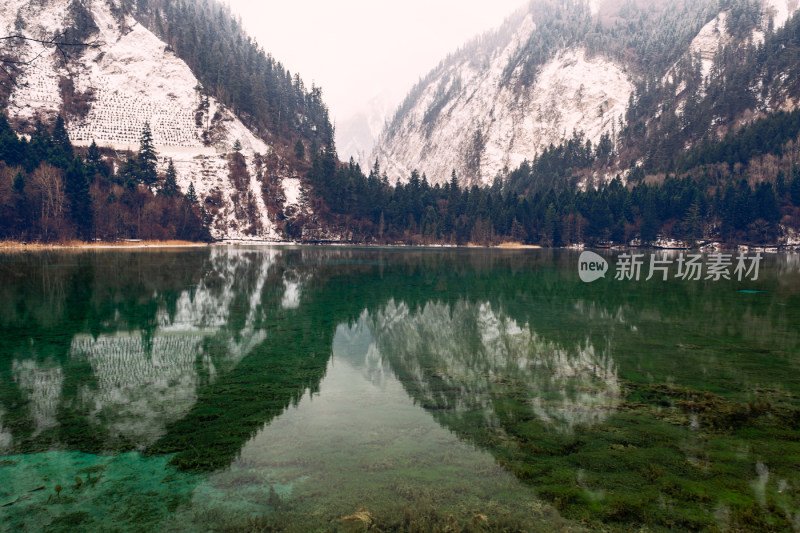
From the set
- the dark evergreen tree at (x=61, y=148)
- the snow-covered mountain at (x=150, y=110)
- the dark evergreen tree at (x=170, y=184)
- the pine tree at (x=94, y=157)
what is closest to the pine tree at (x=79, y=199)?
the dark evergreen tree at (x=61, y=148)

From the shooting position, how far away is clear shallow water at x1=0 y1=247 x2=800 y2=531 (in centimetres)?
701

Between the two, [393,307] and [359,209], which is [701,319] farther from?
[359,209]

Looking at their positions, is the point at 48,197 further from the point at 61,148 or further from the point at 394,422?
the point at 394,422

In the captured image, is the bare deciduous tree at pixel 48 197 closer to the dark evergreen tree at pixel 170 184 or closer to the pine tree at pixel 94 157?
the pine tree at pixel 94 157

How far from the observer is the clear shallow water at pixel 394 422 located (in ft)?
23.0

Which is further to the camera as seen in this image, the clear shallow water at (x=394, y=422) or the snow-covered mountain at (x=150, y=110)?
the snow-covered mountain at (x=150, y=110)

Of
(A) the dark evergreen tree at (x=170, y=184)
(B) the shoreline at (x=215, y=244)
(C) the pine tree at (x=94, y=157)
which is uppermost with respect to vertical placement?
(C) the pine tree at (x=94, y=157)

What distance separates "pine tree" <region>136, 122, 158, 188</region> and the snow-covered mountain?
6681 mm

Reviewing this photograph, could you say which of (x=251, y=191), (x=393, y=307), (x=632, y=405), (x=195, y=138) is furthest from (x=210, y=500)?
(x=195, y=138)

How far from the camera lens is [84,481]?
25.2ft

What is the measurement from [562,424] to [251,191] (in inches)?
6231

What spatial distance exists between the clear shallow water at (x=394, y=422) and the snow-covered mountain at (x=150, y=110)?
451 feet

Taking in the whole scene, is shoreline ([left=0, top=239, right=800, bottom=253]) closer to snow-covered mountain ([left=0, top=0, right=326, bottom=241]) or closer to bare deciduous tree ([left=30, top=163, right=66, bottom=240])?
bare deciduous tree ([left=30, top=163, right=66, bottom=240])

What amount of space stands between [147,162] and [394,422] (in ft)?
507
